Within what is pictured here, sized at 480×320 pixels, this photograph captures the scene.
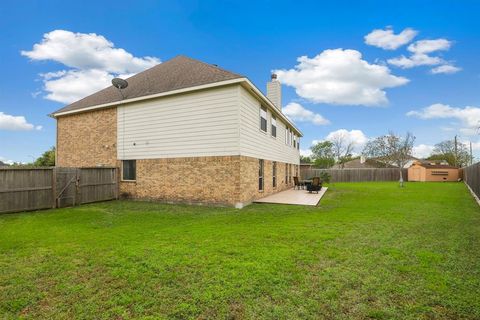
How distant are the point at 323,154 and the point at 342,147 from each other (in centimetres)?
440

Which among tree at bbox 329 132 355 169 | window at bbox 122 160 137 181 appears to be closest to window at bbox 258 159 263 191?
window at bbox 122 160 137 181

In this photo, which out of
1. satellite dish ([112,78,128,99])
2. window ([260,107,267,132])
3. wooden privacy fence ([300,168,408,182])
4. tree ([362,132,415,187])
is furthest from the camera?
tree ([362,132,415,187])

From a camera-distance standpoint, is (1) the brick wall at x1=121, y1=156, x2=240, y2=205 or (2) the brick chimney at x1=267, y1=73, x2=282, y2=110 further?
(2) the brick chimney at x1=267, y1=73, x2=282, y2=110

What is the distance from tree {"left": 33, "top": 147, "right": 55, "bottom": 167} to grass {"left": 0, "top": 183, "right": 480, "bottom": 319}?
928 inches

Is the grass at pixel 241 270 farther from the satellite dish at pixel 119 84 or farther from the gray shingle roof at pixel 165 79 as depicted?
the satellite dish at pixel 119 84

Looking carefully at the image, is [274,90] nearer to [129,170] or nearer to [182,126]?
[182,126]

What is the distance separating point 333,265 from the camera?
13.2ft

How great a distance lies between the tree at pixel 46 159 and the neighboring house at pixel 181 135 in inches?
530

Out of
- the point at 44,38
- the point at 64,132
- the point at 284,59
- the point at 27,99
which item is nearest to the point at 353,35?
the point at 284,59

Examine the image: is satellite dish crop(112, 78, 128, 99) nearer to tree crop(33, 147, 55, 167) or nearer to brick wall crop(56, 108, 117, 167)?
brick wall crop(56, 108, 117, 167)

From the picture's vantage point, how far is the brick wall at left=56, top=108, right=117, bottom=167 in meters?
13.7

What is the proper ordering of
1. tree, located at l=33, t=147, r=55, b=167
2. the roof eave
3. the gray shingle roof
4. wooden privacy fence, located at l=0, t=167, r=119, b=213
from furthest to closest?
tree, located at l=33, t=147, r=55, b=167, the gray shingle roof, the roof eave, wooden privacy fence, located at l=0, t=167, r=119, b=213

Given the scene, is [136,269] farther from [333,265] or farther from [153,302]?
[333,265]

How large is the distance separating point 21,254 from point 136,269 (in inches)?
101
